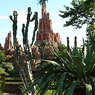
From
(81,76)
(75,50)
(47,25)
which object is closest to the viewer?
(81,76)

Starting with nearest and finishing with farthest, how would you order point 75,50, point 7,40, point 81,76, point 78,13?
point 81,76 < point 75,50 < point 78,13 < point 7,40

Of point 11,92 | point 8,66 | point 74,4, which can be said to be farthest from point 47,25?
point 74,4

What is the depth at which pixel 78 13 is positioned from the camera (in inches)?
393

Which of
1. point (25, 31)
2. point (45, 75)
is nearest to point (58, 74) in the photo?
point (45, 75)

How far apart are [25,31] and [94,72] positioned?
3707 mm

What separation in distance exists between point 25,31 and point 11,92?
33.8ft

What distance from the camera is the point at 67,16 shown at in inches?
404

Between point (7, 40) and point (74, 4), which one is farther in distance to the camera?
point (7, 40)

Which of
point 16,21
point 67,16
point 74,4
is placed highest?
point 74,4

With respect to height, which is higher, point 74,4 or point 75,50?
point 74,4

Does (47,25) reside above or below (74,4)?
above

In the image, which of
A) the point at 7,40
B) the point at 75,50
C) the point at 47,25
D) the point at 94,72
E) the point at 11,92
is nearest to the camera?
the point at 94,72

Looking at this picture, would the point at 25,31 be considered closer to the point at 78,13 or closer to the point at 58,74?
the point at 58,74

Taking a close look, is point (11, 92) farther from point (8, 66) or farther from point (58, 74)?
point (58, 74)
